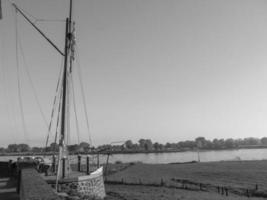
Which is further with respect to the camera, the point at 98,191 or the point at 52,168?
the point at 52,168

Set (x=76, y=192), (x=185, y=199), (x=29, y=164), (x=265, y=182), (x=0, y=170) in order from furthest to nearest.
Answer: (x=265, y=182) < (x=0, y=170) < (x=185, y=199) < (x=29, y=164) < (x=76, y=192)

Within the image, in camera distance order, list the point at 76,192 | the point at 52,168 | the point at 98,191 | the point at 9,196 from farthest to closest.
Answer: the point at 52,168 → the point at 98,191 → the point at 76,192 → the point at 9,196

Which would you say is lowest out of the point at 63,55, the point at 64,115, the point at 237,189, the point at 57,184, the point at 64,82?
the point at 237,189

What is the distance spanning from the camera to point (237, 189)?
35.5m

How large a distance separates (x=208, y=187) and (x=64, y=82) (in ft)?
74.6

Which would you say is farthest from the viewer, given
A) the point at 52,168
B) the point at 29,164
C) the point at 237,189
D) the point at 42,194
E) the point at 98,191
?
the point at 237,189

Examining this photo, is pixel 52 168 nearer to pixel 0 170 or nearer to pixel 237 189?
pixel 0 170

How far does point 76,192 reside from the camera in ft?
53.4

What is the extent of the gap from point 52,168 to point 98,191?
199 inches

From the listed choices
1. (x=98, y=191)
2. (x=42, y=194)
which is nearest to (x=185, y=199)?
(x=98, y=191)

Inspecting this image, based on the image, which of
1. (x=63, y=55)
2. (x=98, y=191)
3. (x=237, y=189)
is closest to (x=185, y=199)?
(x=98, y=191)

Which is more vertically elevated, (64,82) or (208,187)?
(64,82)

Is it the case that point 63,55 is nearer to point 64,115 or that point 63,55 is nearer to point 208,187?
point 64,115

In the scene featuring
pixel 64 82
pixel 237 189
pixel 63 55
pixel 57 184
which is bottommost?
pixel 237 189
